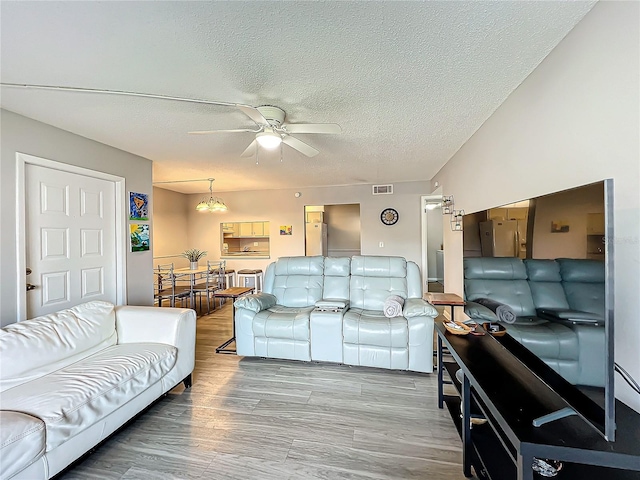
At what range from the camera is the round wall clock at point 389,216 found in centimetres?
582

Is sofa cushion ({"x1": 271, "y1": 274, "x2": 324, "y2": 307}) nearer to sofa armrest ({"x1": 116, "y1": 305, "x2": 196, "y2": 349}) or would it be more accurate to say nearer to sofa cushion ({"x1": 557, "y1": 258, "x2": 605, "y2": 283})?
sofa armrest ({"x1": 116, "y1": 305, "x2": 196, "y2": 349})

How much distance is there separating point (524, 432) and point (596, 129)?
1.42m

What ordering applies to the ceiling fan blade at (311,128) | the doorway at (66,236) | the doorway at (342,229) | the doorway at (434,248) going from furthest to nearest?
the doorway at (342,229) < the doorway at (434,248) < the doorway at (66,236) < the ceiling fan blade at (311,128)

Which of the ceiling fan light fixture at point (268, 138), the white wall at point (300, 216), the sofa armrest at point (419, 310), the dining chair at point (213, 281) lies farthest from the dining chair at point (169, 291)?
the sofa armrest at point (419, 310)

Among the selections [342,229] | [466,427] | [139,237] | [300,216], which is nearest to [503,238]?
[466,427]

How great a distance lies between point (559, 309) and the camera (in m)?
1.10

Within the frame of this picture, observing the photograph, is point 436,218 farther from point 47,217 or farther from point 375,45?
point 47,217

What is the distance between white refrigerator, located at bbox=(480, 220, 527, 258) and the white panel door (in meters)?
3.78

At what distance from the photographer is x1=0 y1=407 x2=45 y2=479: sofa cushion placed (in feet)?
4.00

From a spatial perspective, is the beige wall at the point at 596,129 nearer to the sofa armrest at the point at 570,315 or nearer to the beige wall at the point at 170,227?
the sofa armrest at the point at 570,315

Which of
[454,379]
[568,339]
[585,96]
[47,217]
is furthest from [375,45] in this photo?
[47,217]

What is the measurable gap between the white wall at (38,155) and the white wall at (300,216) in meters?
3.00

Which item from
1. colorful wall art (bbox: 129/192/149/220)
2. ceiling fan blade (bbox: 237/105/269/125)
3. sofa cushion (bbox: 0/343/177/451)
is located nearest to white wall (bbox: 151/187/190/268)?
colorful wall art (bbox: 129/192/149/220)

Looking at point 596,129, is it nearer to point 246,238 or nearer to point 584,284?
point 584,284
